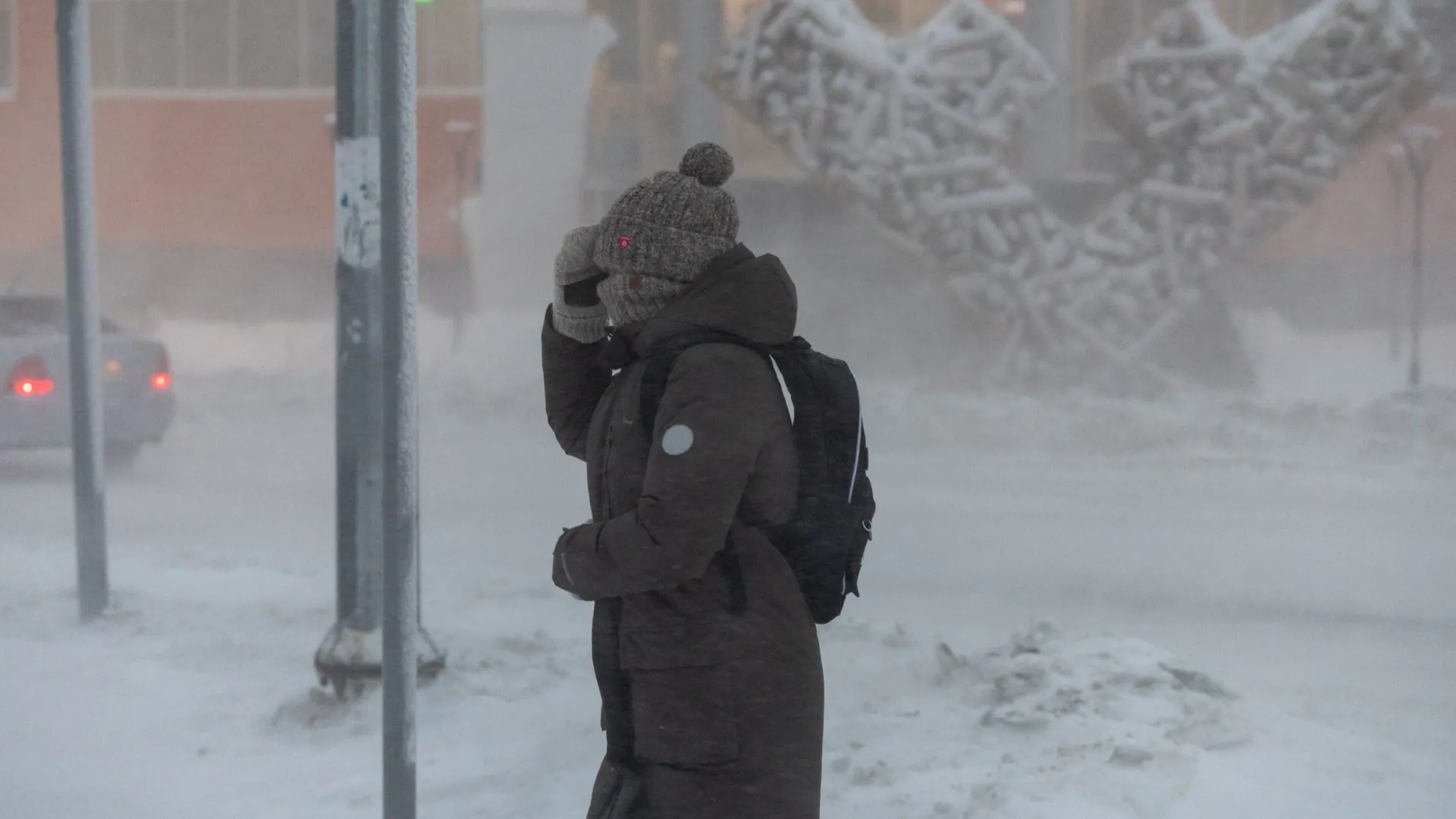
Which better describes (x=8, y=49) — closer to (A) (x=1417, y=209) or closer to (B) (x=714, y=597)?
(A) (x=1417, y=209)

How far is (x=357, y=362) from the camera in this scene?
4.14 meters

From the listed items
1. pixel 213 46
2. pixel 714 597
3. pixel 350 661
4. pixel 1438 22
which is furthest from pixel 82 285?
pixel 1438 22

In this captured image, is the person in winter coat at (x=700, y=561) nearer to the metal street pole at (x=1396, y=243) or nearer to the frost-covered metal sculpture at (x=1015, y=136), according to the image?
the frost-covered metal sculpture at (x=1015, y=136)

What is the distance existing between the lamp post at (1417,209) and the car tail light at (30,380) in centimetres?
752

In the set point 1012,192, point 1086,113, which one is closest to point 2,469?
point 1012,192

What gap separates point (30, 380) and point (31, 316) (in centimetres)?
51

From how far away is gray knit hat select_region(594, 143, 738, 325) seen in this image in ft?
6.72

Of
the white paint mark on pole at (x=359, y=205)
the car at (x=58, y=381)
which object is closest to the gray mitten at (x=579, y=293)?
the white paint mark on pole at (x=359, y=205)

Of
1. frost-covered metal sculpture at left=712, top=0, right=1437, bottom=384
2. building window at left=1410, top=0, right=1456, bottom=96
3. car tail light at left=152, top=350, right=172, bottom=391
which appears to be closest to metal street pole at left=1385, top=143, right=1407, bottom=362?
frost-covered metal sculpture at left=712, top=0, right=1437, bottom=384

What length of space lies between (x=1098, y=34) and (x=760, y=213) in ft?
7.59

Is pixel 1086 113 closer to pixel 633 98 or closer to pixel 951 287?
pixel 951 287

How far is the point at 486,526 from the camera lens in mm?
7320

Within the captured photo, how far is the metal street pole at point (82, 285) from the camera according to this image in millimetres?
4855

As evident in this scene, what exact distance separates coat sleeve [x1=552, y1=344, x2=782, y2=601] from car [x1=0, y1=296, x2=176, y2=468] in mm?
6272
